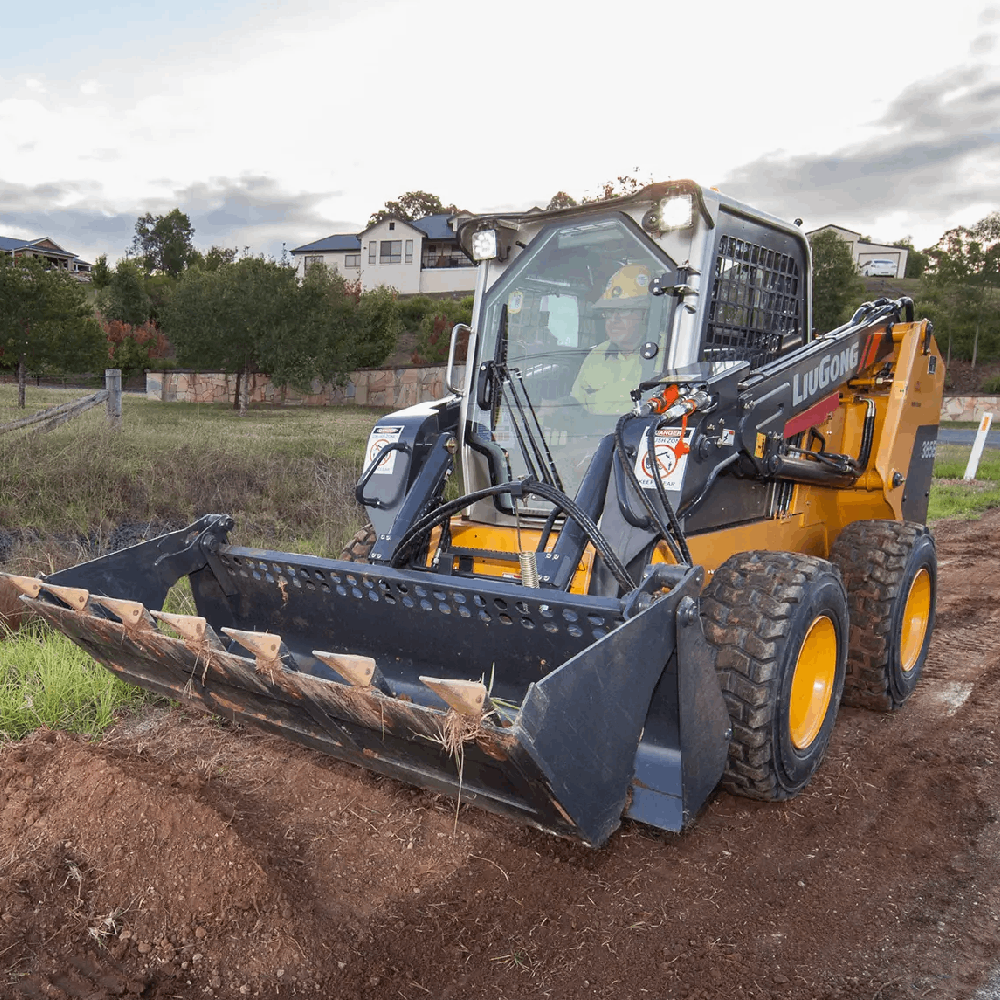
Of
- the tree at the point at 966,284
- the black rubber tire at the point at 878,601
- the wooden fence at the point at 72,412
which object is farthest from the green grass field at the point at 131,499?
the tree at the point at 966,284

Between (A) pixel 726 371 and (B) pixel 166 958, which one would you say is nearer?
(B) pixel 166 958

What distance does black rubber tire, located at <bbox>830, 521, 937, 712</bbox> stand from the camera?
14.9 ft

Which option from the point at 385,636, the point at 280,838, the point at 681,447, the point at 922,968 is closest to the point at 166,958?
the point at 280,838

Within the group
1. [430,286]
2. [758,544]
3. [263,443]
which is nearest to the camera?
[758,544]

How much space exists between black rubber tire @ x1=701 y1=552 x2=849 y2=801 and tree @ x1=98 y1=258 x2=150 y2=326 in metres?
42.3

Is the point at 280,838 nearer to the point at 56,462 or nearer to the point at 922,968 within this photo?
the point at 922,968

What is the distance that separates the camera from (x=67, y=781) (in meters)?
3.46

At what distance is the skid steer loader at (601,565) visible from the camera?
9.20ft

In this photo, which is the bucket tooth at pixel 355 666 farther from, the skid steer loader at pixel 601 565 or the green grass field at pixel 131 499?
the green grass field at pixel 131 499

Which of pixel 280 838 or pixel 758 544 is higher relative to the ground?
pixel 758 544

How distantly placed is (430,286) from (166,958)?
50469 mm

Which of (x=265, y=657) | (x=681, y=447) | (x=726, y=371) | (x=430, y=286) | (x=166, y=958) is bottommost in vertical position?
(x=166, y=958)

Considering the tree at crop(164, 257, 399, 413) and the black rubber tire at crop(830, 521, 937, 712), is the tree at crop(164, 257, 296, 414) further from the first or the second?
the black rubber tire at crop(830, 521, 937, 712)

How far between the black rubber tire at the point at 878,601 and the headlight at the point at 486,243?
2.34 meters
